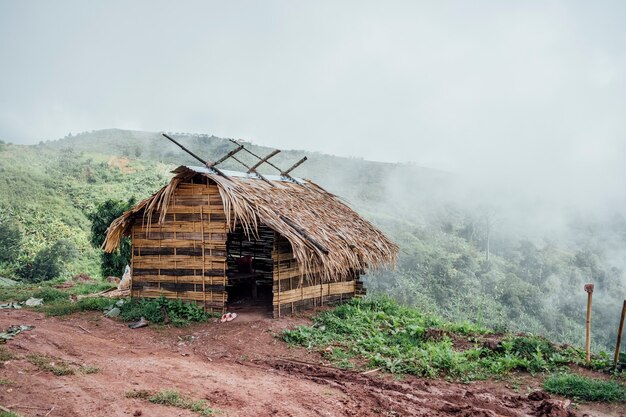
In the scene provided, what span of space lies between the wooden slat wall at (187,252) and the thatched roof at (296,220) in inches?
10.8

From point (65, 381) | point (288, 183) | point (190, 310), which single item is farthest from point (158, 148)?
point (65, 381)

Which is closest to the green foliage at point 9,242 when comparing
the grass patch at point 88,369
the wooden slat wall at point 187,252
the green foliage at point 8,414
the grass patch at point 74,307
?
the grass patch at point 74,307

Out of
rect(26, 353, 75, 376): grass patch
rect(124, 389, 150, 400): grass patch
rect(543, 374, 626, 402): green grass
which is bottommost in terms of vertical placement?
rect(543, 374, 626, 402): green grass

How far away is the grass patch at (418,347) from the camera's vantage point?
7031mm

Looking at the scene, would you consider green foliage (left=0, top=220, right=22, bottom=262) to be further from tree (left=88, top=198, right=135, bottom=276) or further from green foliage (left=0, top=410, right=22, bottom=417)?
green foliage (left=0, top=410, right=22, bottom=417)

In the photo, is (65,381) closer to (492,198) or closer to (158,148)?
(492,198)

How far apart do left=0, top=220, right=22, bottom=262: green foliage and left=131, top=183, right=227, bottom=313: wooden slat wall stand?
11.3 meters

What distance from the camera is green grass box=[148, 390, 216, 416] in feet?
15.6

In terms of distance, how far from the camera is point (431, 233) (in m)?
30.5

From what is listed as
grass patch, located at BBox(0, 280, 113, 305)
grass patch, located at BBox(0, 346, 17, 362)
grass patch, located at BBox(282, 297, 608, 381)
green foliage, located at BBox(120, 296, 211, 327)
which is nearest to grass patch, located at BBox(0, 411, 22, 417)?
grass patch, located at BBox(0, 346, 17, 362)

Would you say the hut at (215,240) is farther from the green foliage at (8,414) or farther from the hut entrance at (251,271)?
the green foliage at (8,414)

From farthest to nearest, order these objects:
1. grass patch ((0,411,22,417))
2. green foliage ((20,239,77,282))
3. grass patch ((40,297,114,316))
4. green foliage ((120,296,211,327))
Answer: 1. green foliage ((20,239,77,282))
2. grass patch ((40,297,114,316))
3. green foliage ((120,296,211,327))
4. grass patch ((0,411,22,417))

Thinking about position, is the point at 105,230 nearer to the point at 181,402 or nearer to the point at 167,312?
the point at 167,312

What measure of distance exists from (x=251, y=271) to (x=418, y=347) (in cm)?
547
